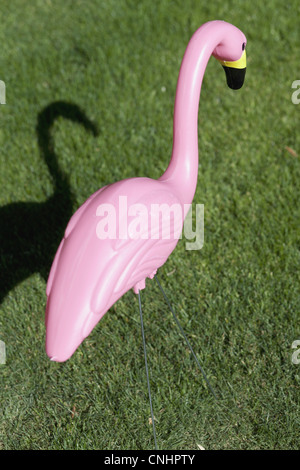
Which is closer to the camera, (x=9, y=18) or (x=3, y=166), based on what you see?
(x=3, y=166)

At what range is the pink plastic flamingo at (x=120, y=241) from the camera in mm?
1896

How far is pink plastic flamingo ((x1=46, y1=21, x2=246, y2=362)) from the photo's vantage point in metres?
1.90

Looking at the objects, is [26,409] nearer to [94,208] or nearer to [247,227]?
[94,208]

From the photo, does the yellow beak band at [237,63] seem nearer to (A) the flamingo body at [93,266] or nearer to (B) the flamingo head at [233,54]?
(B) the flamingo head at [233,54]

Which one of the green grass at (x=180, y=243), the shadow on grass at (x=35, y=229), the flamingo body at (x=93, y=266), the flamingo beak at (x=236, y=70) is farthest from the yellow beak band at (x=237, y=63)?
the shadow on grass at (x=35, y=229)

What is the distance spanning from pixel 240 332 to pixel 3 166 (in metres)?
1.94

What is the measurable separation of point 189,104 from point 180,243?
1310 millimetres

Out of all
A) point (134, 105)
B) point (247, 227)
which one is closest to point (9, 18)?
point (134, 105)

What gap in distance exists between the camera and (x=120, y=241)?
1963 millimetres

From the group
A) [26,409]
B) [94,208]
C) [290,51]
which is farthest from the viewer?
[290,51]

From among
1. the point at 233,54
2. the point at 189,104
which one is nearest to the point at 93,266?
the point at 189,104

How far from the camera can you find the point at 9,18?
512cm

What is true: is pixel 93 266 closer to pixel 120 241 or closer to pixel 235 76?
pixel 120 241

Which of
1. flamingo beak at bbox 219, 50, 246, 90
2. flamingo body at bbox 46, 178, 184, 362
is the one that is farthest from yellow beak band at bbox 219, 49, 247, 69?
flamingo body at bbox 46, 178, 184, 362
